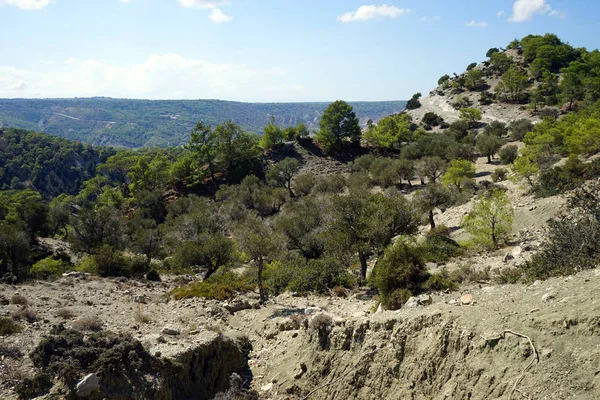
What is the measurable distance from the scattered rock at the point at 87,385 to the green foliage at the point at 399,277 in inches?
332

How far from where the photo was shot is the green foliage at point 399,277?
43.0ft

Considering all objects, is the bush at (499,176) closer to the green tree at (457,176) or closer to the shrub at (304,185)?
the green tree at (457,176)

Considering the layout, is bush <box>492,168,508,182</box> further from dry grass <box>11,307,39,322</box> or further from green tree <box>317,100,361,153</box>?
dry grass <box>11,307,39,322</box>

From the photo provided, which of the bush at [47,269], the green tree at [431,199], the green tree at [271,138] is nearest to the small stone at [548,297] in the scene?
the green tree at [431,199]

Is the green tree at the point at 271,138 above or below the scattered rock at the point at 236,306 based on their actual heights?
above

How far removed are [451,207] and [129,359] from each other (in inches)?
1135

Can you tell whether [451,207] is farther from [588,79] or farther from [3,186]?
[3,186]

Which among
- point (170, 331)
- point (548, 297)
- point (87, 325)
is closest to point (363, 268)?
point (170, 331)

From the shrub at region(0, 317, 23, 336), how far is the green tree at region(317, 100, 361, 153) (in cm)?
5423

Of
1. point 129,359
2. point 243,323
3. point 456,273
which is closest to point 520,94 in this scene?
point 456,273

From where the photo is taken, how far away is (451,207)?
107 ft

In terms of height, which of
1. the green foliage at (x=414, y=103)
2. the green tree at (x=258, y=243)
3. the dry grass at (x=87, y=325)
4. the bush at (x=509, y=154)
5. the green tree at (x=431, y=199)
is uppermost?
the green foliage at (x=414, y=103)

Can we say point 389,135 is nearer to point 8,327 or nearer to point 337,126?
point 337,126

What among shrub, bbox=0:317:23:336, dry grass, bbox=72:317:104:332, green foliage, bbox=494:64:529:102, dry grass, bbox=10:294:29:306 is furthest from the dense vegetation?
shrub, bbox=0:317:23:336
